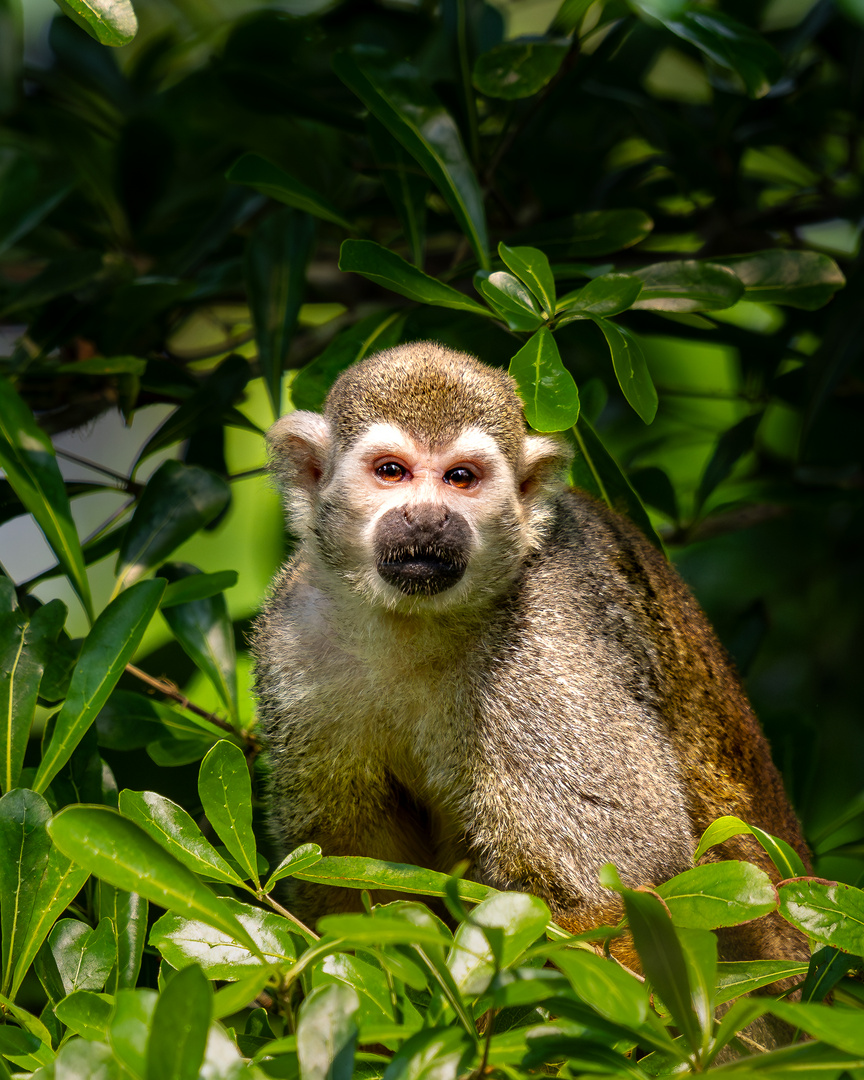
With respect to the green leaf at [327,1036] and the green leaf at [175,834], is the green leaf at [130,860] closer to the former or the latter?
the green leaf at [327,1036]

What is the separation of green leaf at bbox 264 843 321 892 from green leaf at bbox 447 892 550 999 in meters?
0.35

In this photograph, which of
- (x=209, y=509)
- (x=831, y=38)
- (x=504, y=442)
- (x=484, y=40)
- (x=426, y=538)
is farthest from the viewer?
(x=831, y=38)

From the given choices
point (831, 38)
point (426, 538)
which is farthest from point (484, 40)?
point (426, 538)

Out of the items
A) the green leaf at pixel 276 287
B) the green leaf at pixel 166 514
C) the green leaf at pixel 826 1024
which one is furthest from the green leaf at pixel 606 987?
the green leaf at pixel 276 287

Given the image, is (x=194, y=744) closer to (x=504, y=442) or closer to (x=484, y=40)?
(x=504, y=442)

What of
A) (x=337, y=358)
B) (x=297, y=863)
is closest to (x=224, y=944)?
(x=297, y=863)

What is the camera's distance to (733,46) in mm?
2348

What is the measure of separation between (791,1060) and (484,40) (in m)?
3.01

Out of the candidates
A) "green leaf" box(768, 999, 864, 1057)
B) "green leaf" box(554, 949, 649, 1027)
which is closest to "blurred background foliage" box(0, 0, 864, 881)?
"green leaf" box(554, 949, 649, 1027)

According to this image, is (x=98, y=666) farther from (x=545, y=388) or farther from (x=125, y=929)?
(x=545, y=388)

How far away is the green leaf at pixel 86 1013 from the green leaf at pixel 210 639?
3.71ft

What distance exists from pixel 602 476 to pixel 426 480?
0.50 m

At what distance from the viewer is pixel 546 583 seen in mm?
2355

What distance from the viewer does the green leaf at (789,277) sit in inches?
93.2
